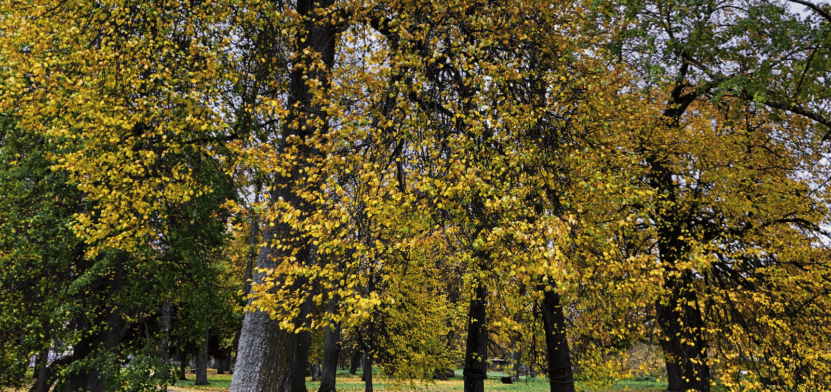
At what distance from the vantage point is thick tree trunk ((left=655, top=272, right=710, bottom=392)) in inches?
392

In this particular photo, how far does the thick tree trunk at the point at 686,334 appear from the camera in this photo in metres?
9.96

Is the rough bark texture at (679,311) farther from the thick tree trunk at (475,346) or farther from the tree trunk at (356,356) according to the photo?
the tree trunk at (356,356)

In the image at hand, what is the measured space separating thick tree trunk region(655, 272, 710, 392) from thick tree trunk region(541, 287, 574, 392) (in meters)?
2.20

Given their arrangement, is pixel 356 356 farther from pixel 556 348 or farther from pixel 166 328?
pixel 556 348

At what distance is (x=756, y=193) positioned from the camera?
9.97 meters

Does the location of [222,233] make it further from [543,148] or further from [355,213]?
[543,148]

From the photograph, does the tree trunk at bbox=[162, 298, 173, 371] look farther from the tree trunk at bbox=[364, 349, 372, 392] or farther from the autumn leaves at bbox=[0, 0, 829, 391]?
the tree trunk at bbox=[364, 349, 372, 392]

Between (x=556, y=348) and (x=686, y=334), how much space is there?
2995 millimetres

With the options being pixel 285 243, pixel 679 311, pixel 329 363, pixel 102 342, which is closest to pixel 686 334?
pixel 679 311

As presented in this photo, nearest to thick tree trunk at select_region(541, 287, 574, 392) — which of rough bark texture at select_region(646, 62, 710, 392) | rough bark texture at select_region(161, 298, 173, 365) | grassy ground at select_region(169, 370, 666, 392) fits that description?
rough bark texture at select_region(646, 62, 710, 392)

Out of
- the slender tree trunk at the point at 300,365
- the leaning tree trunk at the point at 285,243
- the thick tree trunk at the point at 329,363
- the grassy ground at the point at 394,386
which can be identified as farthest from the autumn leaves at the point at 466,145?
the grassy ground at the point at 394,386

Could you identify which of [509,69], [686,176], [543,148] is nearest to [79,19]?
[509,69]

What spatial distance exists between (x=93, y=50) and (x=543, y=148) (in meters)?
7.28

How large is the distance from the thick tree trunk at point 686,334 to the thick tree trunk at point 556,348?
7.20ft
